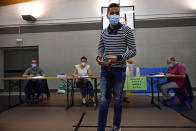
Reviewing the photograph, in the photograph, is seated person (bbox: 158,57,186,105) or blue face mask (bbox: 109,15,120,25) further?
seated person (bbox: 158,57,186,105)

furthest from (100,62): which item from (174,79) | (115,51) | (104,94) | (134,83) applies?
(174,79)

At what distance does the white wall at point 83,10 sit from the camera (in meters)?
5.03

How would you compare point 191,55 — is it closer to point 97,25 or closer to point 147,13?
point 147,13

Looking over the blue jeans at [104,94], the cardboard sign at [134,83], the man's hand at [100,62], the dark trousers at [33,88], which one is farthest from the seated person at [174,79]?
the dark trousers at [33,88]

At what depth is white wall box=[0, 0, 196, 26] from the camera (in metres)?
5.03

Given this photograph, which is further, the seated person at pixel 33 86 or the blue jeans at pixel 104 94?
the seated person at pixel 33 86

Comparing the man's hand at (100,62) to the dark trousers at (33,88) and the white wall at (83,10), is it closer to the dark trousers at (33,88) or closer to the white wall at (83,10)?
the dark trousers at (33,88)

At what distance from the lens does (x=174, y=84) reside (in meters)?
2.92

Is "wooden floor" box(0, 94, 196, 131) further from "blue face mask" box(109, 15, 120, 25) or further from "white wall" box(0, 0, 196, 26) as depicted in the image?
"white wall" box(0, 0, 196, 26)

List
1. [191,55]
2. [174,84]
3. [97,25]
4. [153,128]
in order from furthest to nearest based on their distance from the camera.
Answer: [97,25], [191,55], [174,84], [153,128]

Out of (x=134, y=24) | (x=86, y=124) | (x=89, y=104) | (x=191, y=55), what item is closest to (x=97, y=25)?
(x=134, y=24)

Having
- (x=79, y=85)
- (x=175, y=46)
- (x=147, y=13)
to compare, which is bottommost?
(x=79, y=85)

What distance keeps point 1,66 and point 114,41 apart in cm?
593

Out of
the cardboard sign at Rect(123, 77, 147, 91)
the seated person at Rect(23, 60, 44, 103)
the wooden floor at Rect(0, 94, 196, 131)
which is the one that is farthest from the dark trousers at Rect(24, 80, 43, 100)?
the cardboard sign at Rect(123, 77, 147, 91)
